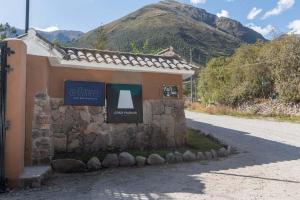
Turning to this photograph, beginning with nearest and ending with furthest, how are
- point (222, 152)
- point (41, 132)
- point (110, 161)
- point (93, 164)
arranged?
point (41, 132), point (93, 164), point (110, 161), point (222, 152)

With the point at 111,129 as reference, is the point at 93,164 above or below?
below

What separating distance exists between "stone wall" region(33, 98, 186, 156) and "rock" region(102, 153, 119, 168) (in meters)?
1.42

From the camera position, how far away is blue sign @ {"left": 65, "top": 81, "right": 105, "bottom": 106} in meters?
11.5

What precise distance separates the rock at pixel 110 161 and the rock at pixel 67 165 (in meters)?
0.65

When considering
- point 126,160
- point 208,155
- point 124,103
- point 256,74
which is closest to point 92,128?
point 124,103

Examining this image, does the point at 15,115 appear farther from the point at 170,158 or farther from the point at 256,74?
the point at 256,74

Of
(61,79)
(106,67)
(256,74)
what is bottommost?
(61,79)

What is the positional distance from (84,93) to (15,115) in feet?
12.1

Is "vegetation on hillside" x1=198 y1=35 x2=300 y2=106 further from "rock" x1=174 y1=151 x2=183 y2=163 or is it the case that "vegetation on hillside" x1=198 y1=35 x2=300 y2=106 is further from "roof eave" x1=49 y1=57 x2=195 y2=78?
"rock" x1=174 y1=151 x2=183 y2=163

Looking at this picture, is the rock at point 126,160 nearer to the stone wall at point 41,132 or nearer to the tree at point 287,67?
the stone wall at point 41,132

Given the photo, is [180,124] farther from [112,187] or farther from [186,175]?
[112,187]

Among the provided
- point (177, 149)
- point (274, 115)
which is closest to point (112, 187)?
point (177, 149)

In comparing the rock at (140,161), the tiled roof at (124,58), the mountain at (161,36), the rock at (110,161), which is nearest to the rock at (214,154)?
the rock at (140,161)

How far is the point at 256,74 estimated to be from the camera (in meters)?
34.1
